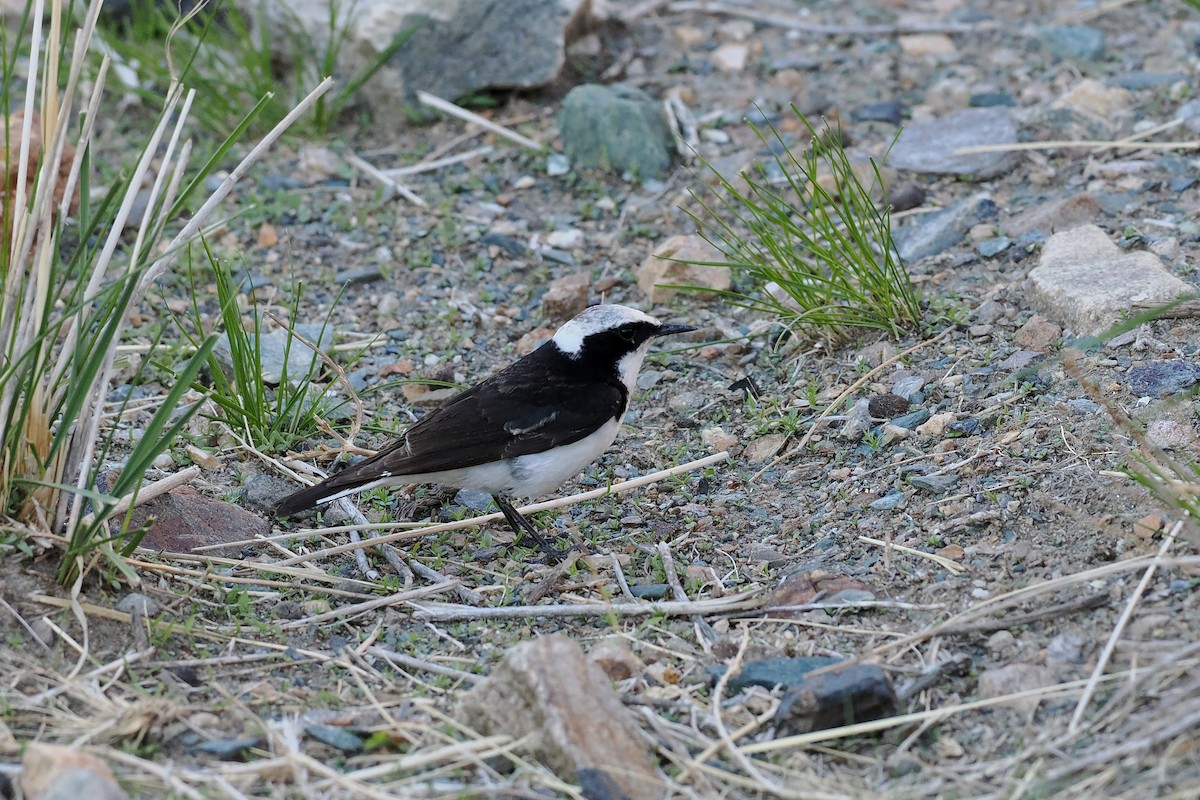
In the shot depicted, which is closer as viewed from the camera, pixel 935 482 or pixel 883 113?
pixel 935 482

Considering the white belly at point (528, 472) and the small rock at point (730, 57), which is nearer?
the white belly at point (528, 472)

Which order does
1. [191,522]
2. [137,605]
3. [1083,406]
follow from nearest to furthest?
[137,605]
[191,522]
[1083,406]

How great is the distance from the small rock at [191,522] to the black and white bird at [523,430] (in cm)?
16

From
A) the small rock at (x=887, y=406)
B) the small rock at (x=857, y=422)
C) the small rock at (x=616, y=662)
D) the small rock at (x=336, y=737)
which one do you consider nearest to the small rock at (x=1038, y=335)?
the small rock at (x=887, y=406)

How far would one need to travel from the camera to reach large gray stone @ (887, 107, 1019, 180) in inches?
281

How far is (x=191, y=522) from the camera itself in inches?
193

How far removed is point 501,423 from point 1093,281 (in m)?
2.53

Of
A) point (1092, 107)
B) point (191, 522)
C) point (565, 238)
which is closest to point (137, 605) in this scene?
point (191, 522)

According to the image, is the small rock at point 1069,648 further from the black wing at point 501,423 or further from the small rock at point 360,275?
the small rock at point 360,275

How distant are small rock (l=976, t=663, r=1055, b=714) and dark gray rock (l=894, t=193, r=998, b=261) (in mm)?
3186

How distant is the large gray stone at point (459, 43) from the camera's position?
835 cm

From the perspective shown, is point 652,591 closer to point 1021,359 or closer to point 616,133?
point 1021,359

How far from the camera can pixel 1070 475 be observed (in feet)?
15.3

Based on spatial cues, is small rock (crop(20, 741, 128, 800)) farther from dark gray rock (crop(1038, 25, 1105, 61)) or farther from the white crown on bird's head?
dark gray rock (crop(1038, 25, 1105, 61))
